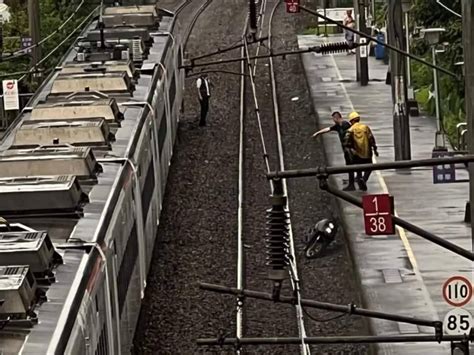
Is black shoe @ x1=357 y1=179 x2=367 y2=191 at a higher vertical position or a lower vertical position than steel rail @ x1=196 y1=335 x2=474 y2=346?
lower

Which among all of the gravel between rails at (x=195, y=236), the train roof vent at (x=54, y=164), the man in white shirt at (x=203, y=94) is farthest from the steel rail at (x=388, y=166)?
the man in white shirt at (x=203, y=94)

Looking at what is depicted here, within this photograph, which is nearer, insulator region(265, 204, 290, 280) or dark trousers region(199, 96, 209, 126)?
insulator region(265, 204, 290, 280)

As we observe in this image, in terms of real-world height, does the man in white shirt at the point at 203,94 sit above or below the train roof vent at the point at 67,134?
below

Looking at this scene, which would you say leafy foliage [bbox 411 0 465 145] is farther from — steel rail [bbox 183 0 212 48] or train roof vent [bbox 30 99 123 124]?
steel rail [bbox 183 0 212 48]

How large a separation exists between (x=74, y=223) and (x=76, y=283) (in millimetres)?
2164

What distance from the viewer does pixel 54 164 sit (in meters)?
15.9

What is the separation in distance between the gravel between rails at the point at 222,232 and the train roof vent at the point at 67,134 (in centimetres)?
245

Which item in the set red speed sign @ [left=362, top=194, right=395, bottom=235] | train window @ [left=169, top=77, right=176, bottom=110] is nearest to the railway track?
red speed sign @ [left=362, top=194, right=395, bottom=235]

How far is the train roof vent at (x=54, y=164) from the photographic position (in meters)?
15.8

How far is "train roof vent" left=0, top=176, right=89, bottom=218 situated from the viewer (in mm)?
14172

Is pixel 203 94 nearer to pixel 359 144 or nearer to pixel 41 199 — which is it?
pixel 359 144

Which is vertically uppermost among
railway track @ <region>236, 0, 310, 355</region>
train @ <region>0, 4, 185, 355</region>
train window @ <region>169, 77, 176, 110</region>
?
train @ <region>0, 4, 185, 355</region>

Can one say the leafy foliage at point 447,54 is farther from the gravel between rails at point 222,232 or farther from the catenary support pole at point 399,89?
the gravel between rails at point 222,232

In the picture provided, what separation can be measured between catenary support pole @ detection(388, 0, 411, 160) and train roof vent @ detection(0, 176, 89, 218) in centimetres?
1504
